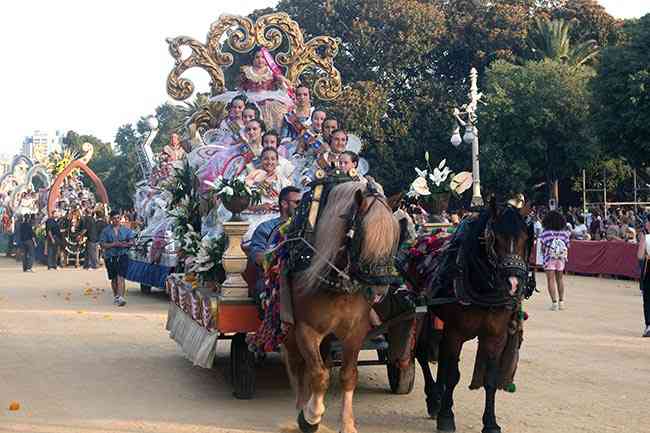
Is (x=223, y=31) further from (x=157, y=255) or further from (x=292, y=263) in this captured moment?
(x=157, y=255)

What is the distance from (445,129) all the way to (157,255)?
28.0 m

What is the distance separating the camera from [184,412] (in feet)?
27.4

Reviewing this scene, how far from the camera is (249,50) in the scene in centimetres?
1255

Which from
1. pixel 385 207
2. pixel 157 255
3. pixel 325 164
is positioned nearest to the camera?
pixel 385 207

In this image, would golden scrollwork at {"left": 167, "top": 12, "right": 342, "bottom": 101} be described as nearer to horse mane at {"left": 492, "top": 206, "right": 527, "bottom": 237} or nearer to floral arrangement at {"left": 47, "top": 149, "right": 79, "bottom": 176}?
horse mane at {"left": 492, "top": 206, "right": 527, "bottom": 237}

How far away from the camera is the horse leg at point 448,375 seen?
24.8ft

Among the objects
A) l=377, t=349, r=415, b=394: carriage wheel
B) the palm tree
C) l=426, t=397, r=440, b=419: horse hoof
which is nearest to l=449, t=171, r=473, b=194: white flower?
l=377, t=349, r=415, b=394: carriage wheel

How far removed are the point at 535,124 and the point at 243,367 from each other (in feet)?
106

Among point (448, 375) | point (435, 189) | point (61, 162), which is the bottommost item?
point (448, 375)

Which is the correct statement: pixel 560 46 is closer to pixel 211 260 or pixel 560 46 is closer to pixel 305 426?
pixel 211 260

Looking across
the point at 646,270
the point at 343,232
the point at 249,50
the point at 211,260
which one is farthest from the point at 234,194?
the point at 646,270

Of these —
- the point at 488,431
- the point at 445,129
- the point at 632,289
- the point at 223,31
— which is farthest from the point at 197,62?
the point at 445,129

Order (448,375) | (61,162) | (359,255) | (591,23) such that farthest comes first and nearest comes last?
(591,23), (61,162), (448,375), (359,255)

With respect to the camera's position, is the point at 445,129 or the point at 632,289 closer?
the point at 632,289
